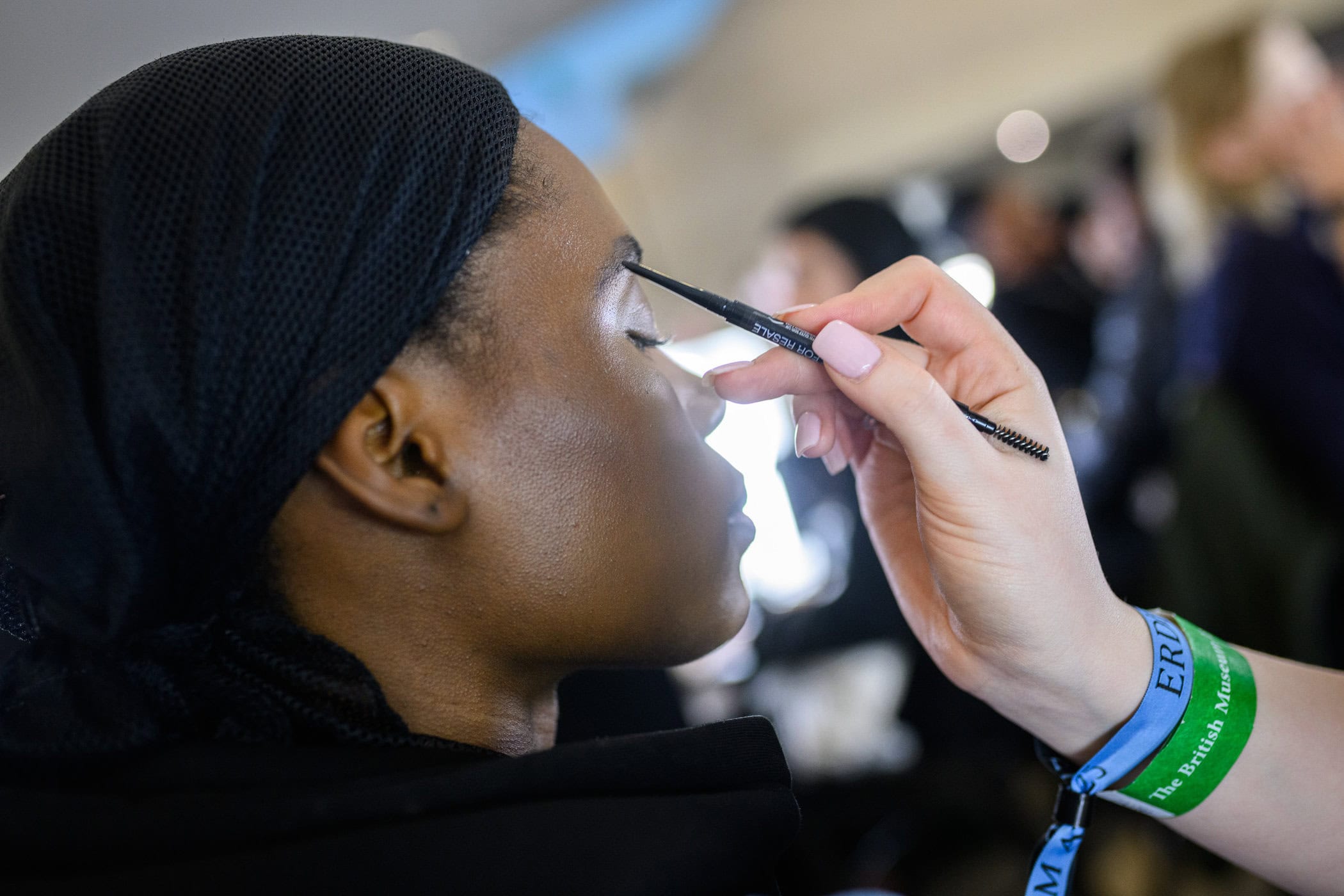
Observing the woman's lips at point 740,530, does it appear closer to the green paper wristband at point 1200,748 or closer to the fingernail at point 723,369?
the fingernail at point 723,369

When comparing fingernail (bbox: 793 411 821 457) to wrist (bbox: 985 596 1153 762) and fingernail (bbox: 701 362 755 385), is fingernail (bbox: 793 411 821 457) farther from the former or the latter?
wrist (bbox: 985 596 1153 762)

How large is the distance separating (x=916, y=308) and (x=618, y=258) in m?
0.25

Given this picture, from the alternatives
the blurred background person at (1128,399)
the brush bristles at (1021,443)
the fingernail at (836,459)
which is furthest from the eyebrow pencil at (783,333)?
the blurred background person at (1128,399)

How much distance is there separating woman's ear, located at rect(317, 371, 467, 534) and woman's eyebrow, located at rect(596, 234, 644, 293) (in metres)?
0.17

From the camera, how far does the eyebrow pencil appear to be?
2.44 ft

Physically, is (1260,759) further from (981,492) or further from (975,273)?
(975,273)

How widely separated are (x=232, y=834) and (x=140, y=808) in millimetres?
62

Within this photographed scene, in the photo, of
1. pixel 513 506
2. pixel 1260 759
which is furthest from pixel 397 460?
pixel 1260 759

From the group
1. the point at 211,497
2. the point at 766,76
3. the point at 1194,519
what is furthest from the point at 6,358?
the point at 766,76

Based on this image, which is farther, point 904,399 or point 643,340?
point 643,340

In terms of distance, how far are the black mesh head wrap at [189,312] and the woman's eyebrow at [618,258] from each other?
121 millimetres

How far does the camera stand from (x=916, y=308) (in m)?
0.81

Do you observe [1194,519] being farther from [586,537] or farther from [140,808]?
[140,808]

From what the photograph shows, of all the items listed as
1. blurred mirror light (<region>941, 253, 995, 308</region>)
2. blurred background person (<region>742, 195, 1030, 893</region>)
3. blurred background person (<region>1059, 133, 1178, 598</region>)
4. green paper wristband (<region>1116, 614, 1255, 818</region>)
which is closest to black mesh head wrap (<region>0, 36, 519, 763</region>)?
green paper wristband (<region>1116, 614, 1255, 818</region>)
